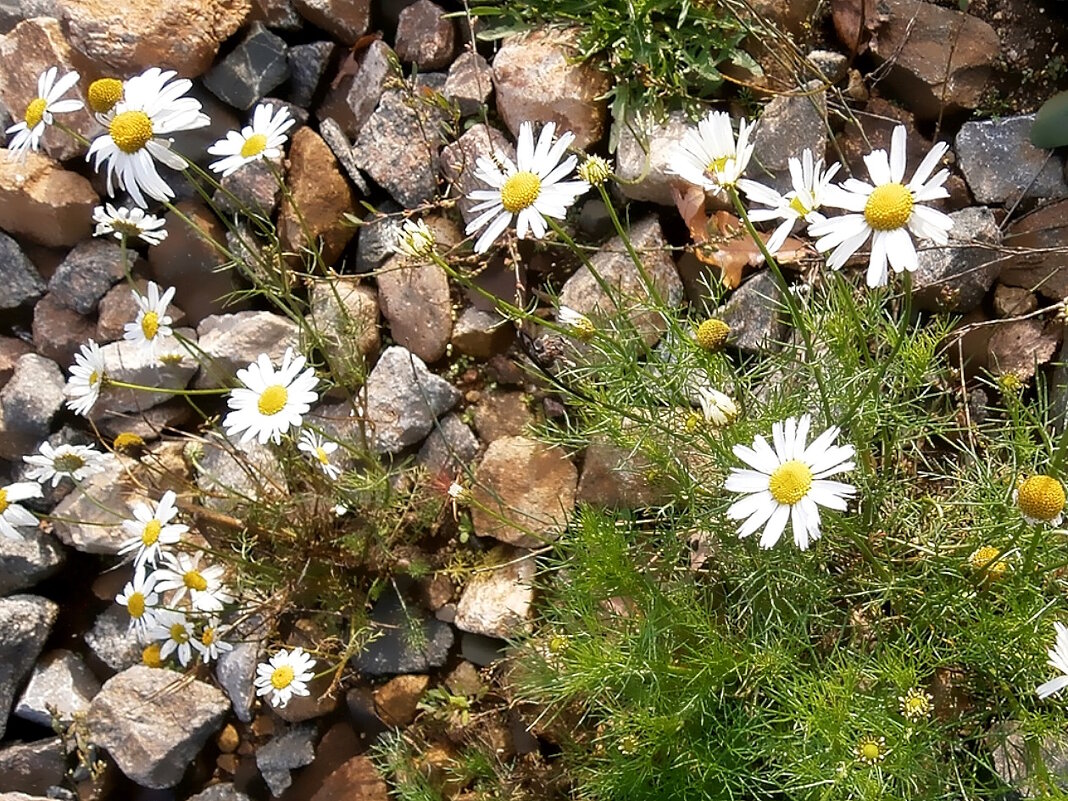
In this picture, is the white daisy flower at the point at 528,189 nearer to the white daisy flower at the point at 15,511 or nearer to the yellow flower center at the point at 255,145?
the yellow flower center at the point at 255,145

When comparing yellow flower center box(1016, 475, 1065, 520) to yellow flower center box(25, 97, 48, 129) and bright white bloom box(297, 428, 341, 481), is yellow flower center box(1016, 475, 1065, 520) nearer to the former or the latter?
bright white bloom box(297, 428, 341, 481)

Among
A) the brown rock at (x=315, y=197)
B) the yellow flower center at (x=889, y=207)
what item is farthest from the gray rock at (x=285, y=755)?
the yellow flower center at (x=889, y=207)

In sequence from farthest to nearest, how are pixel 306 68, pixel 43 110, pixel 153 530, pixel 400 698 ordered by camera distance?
pixel 306 68
pixel 400 698
pixel 153 530
pixel 43 110

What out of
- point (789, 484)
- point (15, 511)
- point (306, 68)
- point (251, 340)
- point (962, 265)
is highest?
point (962, 265)

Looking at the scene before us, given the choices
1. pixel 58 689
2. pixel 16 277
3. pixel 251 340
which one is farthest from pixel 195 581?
pixel 16 277

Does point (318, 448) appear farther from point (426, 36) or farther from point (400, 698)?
point (426, 36)

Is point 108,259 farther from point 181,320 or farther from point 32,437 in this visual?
point 32,437

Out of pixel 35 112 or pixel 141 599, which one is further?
pixel 141 599

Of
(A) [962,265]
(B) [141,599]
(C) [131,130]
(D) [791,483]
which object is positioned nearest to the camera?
(D) [791,483]
